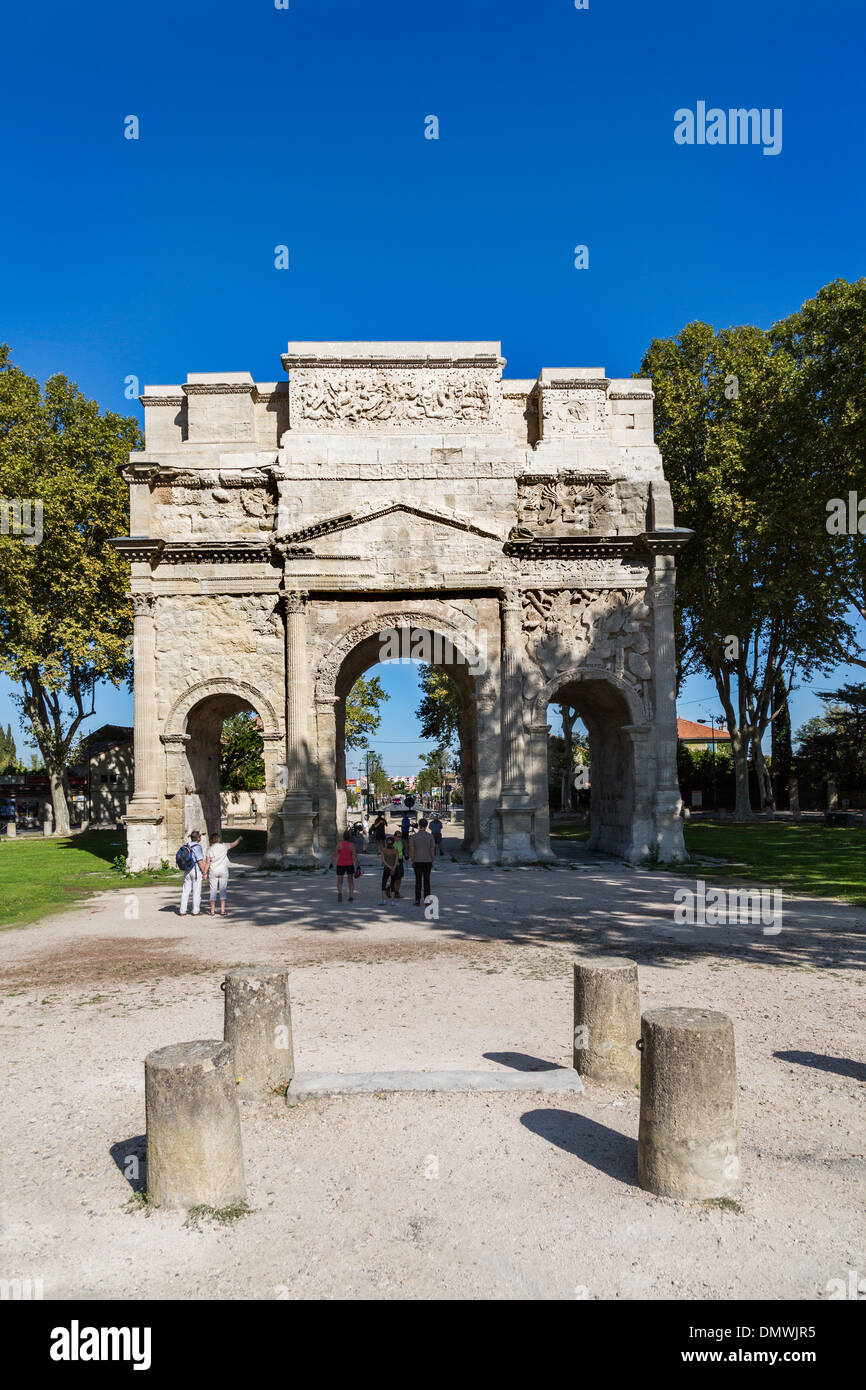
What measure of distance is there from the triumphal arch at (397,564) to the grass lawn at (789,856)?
2566 millimetres

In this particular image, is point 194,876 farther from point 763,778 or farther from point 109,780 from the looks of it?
point 763,778

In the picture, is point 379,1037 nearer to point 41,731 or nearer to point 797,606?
point 797,606

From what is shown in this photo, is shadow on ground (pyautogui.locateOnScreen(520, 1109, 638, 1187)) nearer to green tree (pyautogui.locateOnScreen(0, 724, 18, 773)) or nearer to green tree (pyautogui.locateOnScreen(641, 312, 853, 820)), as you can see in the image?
green tree (pyautogui.locateOnScreen(641, 312, 853, 820))

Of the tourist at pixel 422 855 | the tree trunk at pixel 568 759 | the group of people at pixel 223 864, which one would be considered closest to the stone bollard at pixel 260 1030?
the group of people at pixel 223 864

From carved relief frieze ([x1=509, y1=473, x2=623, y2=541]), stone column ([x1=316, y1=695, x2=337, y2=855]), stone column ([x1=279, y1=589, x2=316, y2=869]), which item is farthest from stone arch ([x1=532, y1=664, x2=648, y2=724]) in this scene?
stone column ([x1=279, y1=589, x2=316, y2=869])

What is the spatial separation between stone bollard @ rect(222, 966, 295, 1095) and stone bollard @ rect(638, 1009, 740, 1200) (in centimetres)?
266

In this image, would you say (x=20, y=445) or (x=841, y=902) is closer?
(x=841, y=902)

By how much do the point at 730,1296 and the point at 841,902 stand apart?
38.9 ft

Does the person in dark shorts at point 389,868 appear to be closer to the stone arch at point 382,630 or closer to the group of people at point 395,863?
the group of people at point 395,863

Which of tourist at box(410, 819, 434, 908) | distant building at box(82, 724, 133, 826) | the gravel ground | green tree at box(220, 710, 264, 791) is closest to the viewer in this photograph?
the gravel ground

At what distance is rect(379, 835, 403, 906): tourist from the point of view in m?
15.8

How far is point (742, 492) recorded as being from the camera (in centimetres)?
2927

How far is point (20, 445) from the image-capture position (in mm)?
30891
